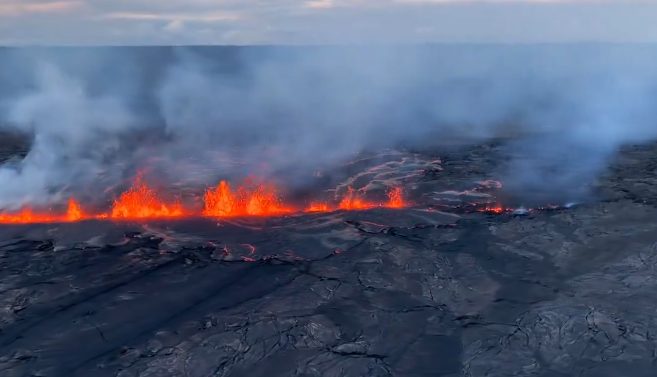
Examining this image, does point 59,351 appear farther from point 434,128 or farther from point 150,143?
point 434,128

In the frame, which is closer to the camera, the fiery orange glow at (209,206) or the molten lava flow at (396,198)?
the fiery orange glow at (209,206)

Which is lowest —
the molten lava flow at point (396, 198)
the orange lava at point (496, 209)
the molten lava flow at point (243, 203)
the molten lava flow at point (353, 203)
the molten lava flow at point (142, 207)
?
the orange lava at point (496, 209)

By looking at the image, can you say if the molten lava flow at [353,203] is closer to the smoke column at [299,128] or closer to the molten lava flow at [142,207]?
the smoke column at [299,128]

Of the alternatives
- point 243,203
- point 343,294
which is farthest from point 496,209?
point 243,203

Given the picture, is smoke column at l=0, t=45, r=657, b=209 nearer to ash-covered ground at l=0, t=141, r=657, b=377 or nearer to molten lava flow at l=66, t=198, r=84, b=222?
molten lava flow at l=66, t=198, r=84, b=222

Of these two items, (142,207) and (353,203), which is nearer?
(142,207)

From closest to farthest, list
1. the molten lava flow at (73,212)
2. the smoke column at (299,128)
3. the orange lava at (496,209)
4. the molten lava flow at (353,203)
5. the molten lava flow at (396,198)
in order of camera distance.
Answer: the molten lava flow at (73,212)
the orange lava at (496,209)
the molten lava flow at (353,203)
the molten lava flow at (396,198)
the smoke column at (299,128)

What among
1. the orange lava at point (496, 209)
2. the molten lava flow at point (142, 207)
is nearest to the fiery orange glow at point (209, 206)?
the molten lava flow at point (142, 207)

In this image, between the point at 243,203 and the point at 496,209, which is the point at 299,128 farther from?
the point at 496,209

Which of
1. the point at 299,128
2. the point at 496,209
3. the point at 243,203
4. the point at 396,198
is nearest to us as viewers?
the point at 496,209
